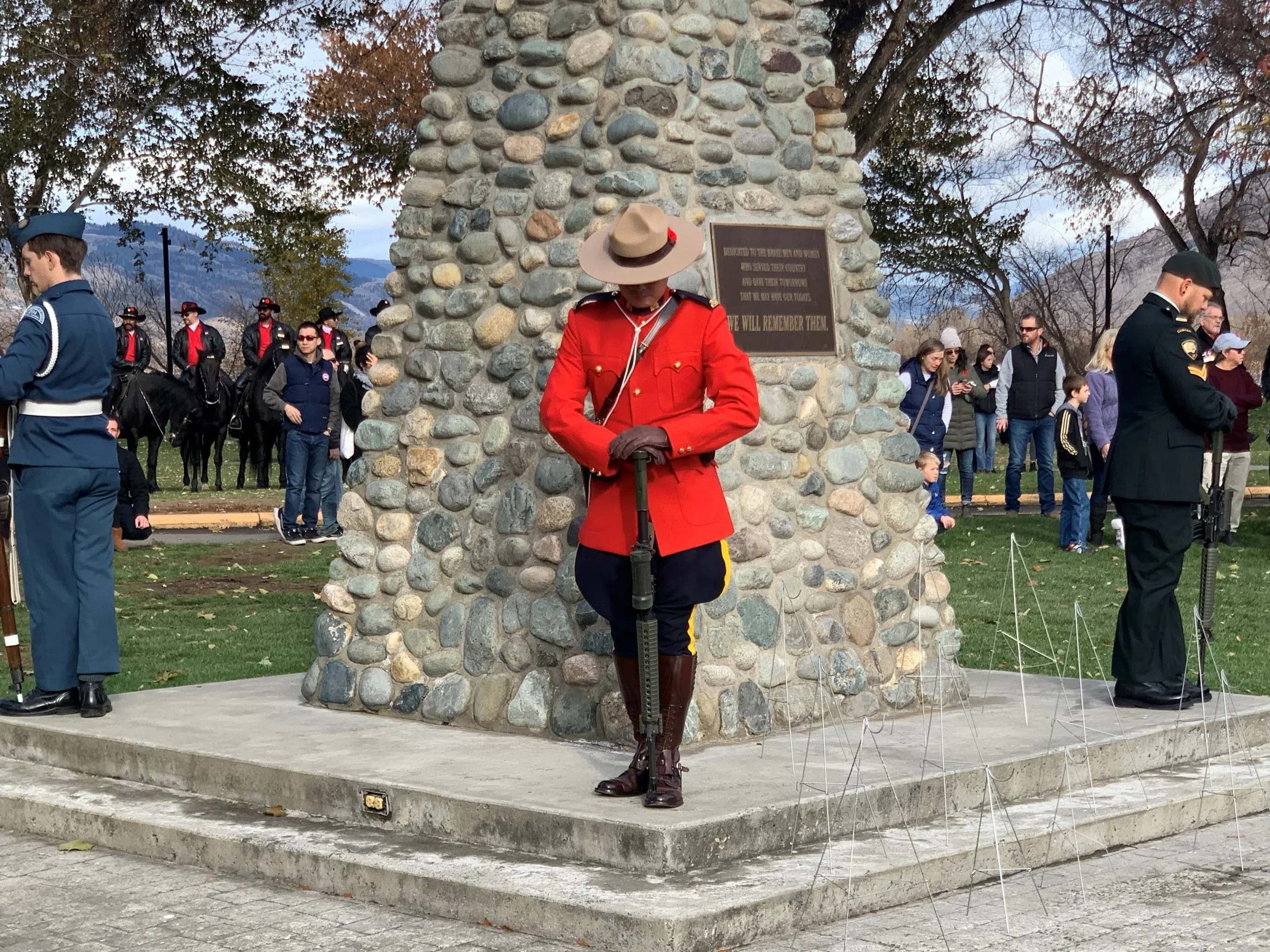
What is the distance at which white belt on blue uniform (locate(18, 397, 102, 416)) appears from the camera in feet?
26.3

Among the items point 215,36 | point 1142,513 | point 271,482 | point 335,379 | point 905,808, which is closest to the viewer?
point 905,808

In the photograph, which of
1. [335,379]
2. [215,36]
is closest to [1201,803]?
Answer: [335,379]

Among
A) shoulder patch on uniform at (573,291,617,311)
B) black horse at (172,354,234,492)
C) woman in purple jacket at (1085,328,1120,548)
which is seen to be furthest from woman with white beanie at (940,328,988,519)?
shoulder patch on uniform at (573,291,617,311)

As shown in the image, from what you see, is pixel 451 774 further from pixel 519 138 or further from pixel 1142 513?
pixel 1142 513

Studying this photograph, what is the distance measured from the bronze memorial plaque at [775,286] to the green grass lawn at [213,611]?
12.6ft

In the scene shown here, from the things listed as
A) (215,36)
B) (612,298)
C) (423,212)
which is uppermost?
(215,36)

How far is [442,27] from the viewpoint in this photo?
8.27 meters

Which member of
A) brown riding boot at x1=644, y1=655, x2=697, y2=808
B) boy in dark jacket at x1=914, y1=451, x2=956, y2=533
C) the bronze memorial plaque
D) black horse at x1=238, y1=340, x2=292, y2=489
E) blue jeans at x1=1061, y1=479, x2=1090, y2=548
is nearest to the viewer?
brown riding boot at x1=644, y1=655, x2=697, y2=808

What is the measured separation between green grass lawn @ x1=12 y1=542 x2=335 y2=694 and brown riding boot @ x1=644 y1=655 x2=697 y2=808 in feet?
13.8

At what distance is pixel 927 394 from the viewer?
15367 mm

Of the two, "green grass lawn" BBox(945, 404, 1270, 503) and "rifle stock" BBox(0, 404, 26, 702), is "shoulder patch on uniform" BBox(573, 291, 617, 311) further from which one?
"green grass lawn" BBox(945, 404, 1270, 503)

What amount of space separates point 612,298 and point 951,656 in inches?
116

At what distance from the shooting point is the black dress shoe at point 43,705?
26.7 feet

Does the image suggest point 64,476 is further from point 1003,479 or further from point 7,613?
point 1003,479
